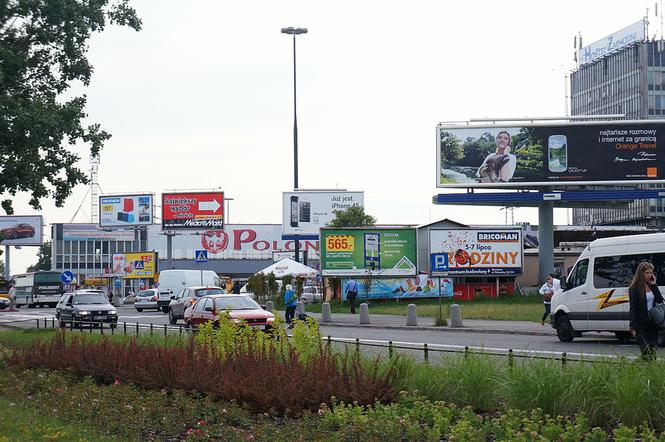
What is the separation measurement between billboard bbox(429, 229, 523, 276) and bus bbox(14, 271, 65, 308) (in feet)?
125

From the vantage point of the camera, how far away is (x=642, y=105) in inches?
6014

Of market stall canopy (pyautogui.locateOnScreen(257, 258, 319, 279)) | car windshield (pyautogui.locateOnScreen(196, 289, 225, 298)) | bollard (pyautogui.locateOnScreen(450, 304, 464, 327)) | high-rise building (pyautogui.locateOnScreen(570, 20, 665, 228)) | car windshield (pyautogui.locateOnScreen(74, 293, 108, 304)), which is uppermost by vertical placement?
high-rise building (pyautogui.locateOnScreen(570, 20, 665, 228))

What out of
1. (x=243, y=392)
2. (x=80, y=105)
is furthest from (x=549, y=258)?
(x=243, y=392)

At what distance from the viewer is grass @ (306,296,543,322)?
130 ft

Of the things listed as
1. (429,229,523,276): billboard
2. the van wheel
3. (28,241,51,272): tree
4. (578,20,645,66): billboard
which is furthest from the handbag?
(28,241,51,272): tree

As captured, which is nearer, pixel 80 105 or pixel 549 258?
pixel 80 105

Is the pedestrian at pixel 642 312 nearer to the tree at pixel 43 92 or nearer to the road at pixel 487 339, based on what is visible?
the road at pixel 487 339

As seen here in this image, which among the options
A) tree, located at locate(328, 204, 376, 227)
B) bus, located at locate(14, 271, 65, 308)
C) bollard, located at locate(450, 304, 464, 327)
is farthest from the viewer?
tree, located at locate(328, 204, 376, 227)

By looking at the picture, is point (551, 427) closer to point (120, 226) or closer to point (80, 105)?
point (80, 105)

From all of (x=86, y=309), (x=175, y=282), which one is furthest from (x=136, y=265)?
(x=86, y=309)

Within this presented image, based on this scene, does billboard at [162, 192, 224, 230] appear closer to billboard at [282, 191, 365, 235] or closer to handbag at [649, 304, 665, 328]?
billboard at [282, 191, 365, 235]

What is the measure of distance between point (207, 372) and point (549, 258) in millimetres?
47442

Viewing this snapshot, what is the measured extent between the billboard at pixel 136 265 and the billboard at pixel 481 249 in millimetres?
39802

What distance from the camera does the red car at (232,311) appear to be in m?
27.8
